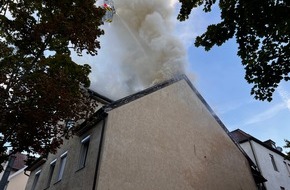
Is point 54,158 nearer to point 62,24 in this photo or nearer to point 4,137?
point 4,137

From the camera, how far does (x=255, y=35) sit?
9188 mm

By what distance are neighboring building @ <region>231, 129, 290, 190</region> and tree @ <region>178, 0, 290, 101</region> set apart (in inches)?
552

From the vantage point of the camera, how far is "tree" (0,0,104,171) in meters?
7.75

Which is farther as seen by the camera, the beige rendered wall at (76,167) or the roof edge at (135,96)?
the roof edge at (135,96)

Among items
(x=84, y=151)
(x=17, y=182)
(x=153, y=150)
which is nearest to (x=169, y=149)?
(x=153, y=150)

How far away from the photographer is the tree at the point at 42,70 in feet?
25.4

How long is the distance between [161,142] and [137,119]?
1.73 meters

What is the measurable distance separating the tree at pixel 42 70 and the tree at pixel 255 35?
159 inches

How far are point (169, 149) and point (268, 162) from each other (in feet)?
51.4

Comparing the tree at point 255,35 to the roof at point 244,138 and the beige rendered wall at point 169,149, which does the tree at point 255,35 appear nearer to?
the beige rendered wall at point 169,149

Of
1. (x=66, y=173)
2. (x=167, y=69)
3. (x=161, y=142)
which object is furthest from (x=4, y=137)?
(x=167, y=69)

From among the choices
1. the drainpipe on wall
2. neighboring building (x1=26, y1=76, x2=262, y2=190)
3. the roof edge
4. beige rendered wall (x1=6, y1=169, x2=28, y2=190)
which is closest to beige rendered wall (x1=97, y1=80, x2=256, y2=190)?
neighboring building (x1=26, y1=76, x2=262, y2=190)

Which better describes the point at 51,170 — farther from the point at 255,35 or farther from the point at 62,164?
the point at 255,35

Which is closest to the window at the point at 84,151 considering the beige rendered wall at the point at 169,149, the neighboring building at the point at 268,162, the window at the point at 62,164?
the beige rendered wall at the point at 169,149
